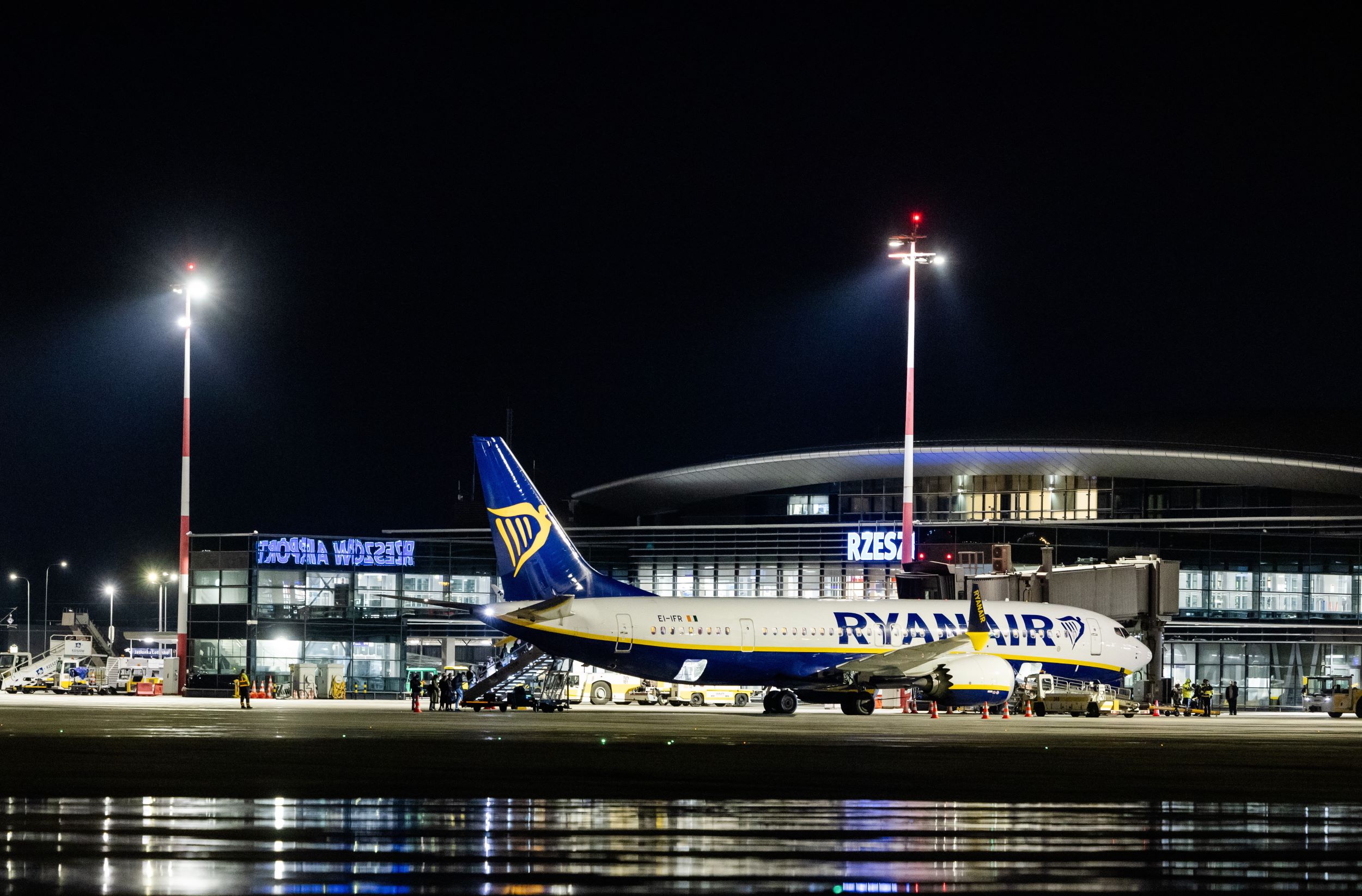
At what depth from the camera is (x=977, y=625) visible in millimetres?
46188

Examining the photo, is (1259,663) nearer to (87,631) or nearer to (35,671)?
(35,671)

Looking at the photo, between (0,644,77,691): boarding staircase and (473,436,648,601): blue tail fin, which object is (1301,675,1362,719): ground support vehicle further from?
(0,644,77,691): boarding staircase

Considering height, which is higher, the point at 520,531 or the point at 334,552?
the point at 520,531

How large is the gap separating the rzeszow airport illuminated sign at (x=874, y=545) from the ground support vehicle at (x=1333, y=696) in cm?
1963

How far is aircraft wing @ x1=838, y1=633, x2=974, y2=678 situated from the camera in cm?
4606

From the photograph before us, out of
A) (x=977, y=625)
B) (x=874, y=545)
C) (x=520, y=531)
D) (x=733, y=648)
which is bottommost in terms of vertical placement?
(x=733, y=648)

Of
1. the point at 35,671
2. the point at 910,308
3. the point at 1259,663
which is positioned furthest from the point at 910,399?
the point at 35,671

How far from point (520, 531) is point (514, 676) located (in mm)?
12729

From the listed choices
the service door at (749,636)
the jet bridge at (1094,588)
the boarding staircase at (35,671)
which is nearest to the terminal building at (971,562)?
the jet bridge at (1094,588)

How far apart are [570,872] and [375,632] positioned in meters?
68.1

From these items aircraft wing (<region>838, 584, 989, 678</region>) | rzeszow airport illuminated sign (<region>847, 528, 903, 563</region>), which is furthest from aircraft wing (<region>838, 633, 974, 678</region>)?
rzeszow airport illuminated sign (<region>847, 528, 903, 563</region>)

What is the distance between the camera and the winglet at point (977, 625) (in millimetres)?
45750

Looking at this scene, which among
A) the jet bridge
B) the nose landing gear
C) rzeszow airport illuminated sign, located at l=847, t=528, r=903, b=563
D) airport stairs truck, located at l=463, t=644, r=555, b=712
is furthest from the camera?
rzeszow airport illuminated sign, located at l=847, t=528, r=903, b=563

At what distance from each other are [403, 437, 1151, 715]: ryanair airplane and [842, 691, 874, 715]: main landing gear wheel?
4 cm
